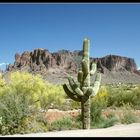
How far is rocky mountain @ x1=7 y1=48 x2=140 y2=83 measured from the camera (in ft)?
474

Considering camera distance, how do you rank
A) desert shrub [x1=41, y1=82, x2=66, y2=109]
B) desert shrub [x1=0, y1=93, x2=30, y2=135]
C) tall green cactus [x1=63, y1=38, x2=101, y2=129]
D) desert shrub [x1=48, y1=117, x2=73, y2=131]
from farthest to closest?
desert shrub [x1=41, y1=82, x2=66, y2=109] < desert shrub [x1=48, y1=117, x2=73, y2=131] < tall green cactus [x1=63, y1=38, x2=101, y2=129] < desert shrub [x1=0, y1=93, x2=30, y2=135]

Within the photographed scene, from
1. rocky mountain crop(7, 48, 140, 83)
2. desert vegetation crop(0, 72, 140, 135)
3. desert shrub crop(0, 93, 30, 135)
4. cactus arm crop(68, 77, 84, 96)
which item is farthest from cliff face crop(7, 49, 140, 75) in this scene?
desert shrub crop(0, 93, 30, 135)

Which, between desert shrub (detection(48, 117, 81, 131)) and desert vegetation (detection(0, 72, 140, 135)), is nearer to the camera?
desert vegetation (detection(0, 72, 140, 135))

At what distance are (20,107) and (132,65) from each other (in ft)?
460

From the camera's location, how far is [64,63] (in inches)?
6097

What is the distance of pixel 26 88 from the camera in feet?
123

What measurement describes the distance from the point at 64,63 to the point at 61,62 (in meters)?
1.21

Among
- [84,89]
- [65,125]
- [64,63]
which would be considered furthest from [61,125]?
[64,63]

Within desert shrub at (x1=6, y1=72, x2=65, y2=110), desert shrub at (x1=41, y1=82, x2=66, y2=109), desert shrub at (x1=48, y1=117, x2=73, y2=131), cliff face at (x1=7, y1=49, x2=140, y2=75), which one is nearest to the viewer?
desert shrub at (x1=48, y1=117, x2=73, y2=131)

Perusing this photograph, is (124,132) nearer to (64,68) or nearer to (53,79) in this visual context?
(53,79)

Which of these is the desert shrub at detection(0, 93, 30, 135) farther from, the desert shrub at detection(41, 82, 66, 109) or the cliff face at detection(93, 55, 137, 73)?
the cliff face at detection(93, 55, 137, 73)

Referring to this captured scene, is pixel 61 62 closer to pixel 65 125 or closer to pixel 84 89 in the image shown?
pixel 65 125

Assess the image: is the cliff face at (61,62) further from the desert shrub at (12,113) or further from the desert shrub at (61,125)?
the desert shrub at (12,113)

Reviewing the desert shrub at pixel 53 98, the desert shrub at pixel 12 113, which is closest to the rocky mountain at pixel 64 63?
the desert shrub at pixel 53 98
